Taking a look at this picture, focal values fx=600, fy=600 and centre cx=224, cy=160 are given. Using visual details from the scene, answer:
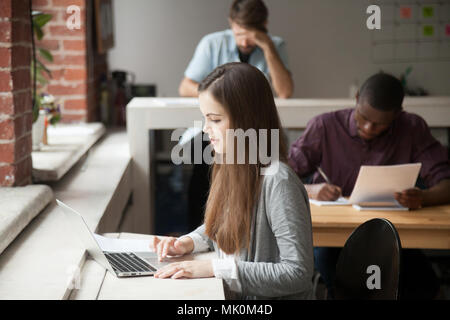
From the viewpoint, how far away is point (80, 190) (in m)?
2.38

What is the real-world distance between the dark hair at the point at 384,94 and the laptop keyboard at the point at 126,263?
1169 mm

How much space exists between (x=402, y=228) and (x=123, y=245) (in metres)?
0.96

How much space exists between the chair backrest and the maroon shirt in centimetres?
91

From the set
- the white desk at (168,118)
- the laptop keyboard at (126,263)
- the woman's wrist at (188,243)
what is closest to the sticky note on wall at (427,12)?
the white desk at (168,118)

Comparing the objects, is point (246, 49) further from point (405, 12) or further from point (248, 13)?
point (405, 12)

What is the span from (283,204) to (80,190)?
1.15 m

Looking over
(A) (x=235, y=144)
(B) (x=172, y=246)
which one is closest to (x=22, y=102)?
(B) (x=172, y=246)

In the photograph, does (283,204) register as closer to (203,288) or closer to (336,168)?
(203,288)

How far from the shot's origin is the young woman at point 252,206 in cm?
146

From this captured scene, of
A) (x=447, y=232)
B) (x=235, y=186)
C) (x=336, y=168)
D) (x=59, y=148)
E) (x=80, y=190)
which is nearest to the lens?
(x=235, y=186)

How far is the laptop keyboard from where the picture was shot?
1502 mm

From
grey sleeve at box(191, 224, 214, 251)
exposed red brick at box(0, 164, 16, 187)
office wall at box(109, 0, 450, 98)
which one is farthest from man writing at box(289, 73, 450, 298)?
office wall at box(109, 0, 450, 98)

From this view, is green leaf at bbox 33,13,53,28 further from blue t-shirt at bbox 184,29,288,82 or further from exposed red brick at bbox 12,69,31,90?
blue t-shirt at bbox 184,29,288,82
